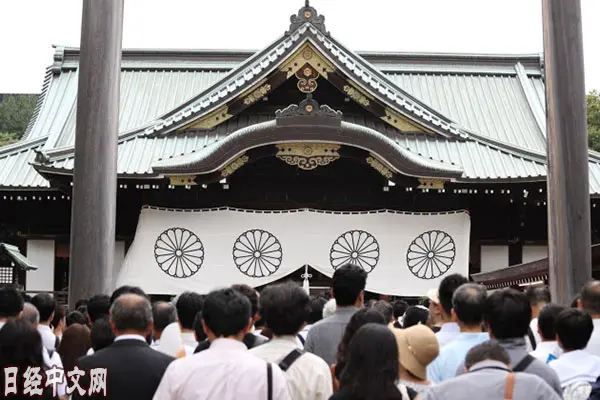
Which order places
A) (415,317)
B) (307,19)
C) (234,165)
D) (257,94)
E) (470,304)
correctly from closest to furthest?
1. (470,304)
2. (415,317)
3. (234,165)
4. (257,94)
5. (307,19)

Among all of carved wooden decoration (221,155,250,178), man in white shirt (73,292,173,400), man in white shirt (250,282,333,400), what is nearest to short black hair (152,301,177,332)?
man in white shirt (73,292,173,400)

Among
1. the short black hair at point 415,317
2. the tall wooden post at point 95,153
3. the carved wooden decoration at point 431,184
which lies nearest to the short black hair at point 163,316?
the short black hair at point 415,317

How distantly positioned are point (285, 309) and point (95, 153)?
202 inches

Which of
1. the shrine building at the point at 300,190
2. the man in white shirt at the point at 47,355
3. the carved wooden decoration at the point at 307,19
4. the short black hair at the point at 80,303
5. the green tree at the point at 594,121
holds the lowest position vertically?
the man in white shirt at the point at 47,355

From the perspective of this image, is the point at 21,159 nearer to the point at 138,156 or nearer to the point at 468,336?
the point at 138,156

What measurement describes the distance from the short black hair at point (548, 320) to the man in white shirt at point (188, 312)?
207 cm

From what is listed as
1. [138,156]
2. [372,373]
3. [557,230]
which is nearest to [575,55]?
[557,230]

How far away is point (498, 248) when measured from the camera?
52.5 ft

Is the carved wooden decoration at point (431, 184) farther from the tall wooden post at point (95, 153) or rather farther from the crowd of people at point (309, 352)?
the crowd of people at point (309, 352)

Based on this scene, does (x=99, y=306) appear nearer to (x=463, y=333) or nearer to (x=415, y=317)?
(x=415, y=317)

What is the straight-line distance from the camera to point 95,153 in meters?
9.12

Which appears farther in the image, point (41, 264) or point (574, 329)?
point (41, 264)

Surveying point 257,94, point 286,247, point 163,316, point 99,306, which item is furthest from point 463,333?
point 257,94

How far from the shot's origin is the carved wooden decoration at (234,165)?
1480 cm
